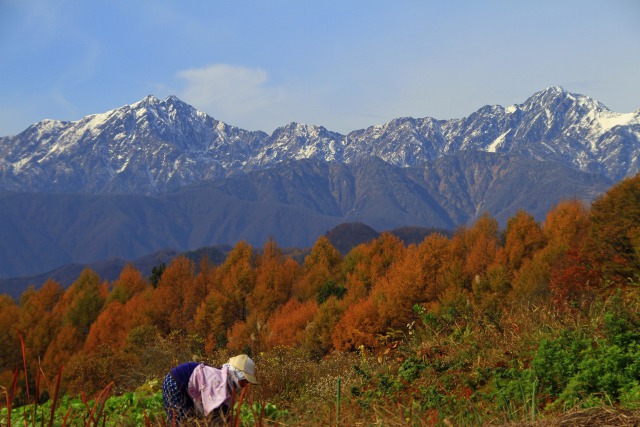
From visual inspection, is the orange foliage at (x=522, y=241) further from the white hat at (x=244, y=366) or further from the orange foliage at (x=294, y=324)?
the white hat at (x=244, y=366)

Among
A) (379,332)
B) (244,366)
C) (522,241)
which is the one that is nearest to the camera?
(244,366)

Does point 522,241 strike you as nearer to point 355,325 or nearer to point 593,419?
point 355,325

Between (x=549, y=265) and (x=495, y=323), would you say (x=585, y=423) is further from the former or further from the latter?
(x=549, y=265)

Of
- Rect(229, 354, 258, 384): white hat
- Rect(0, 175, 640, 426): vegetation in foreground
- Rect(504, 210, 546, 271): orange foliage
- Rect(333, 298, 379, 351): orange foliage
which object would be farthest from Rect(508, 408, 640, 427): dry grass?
Rect(504, 210, 546, 271): orange foliage

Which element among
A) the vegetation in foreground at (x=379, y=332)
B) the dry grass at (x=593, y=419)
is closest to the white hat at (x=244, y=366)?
the vegetation in foreground at (x=379, y=332)

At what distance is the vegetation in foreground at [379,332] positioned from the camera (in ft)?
21.2

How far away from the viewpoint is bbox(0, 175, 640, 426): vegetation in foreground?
21.2ft

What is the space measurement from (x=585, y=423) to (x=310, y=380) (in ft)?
31.0

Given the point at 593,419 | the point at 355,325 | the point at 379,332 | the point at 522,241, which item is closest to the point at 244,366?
the point at 593,419

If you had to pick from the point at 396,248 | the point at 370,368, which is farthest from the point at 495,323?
the point at 396,248

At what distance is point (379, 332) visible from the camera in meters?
39.7

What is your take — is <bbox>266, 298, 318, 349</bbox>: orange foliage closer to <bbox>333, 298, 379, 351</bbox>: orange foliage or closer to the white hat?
<bbox>333, 298, 379, 351</bbox>: orange foliage

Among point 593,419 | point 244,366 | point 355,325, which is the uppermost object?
point 244,366

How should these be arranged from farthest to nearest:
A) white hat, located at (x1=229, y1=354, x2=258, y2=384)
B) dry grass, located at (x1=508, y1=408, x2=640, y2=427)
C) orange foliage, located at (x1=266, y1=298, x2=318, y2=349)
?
orange foliage, located at (x1=266, y1=298, x2=318, y2=349) → white hat, located at (x1=229, y1=354, x2=258, y2=384) → dry grass, located at (x1=508, y1=408, x2=640, y2=427)
